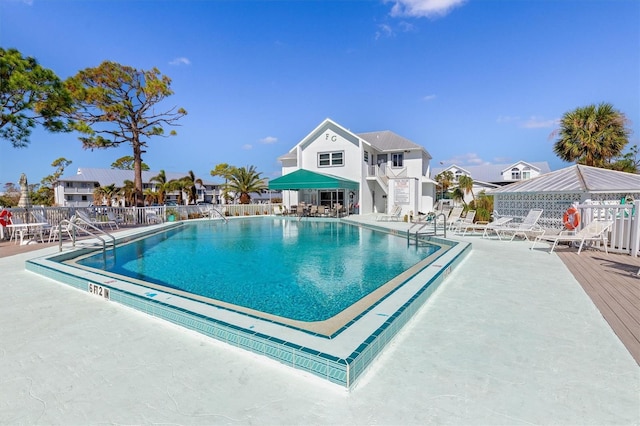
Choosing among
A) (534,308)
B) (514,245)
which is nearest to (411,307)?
(534,308)

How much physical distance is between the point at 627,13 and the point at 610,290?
517 inches

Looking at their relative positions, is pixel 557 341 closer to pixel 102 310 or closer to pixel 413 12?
pixel 102 310

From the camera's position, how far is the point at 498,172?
51.1m

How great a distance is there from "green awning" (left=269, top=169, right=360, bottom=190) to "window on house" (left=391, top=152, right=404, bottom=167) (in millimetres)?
6540

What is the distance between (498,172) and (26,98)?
2206 inches

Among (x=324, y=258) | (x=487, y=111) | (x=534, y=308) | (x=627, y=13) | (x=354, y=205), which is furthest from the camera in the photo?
(x=354, y=205)

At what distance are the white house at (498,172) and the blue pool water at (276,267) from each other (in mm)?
39920

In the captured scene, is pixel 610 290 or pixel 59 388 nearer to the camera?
pixel 59 388

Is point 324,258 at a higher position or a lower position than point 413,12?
lower

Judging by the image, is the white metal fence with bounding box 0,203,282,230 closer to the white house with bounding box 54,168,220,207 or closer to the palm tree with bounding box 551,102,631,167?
the palm tree with bounding box 551,102,631,167

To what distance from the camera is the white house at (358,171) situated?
25.0m

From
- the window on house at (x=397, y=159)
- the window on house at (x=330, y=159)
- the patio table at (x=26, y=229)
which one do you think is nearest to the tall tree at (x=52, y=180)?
the window on house at (x=330, y=159)

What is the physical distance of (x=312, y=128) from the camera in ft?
89.1

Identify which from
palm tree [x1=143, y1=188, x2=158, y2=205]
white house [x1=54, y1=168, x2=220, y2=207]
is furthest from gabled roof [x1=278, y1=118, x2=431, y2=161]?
white house [x1=54, y1=168, x2=220, y2=207]
